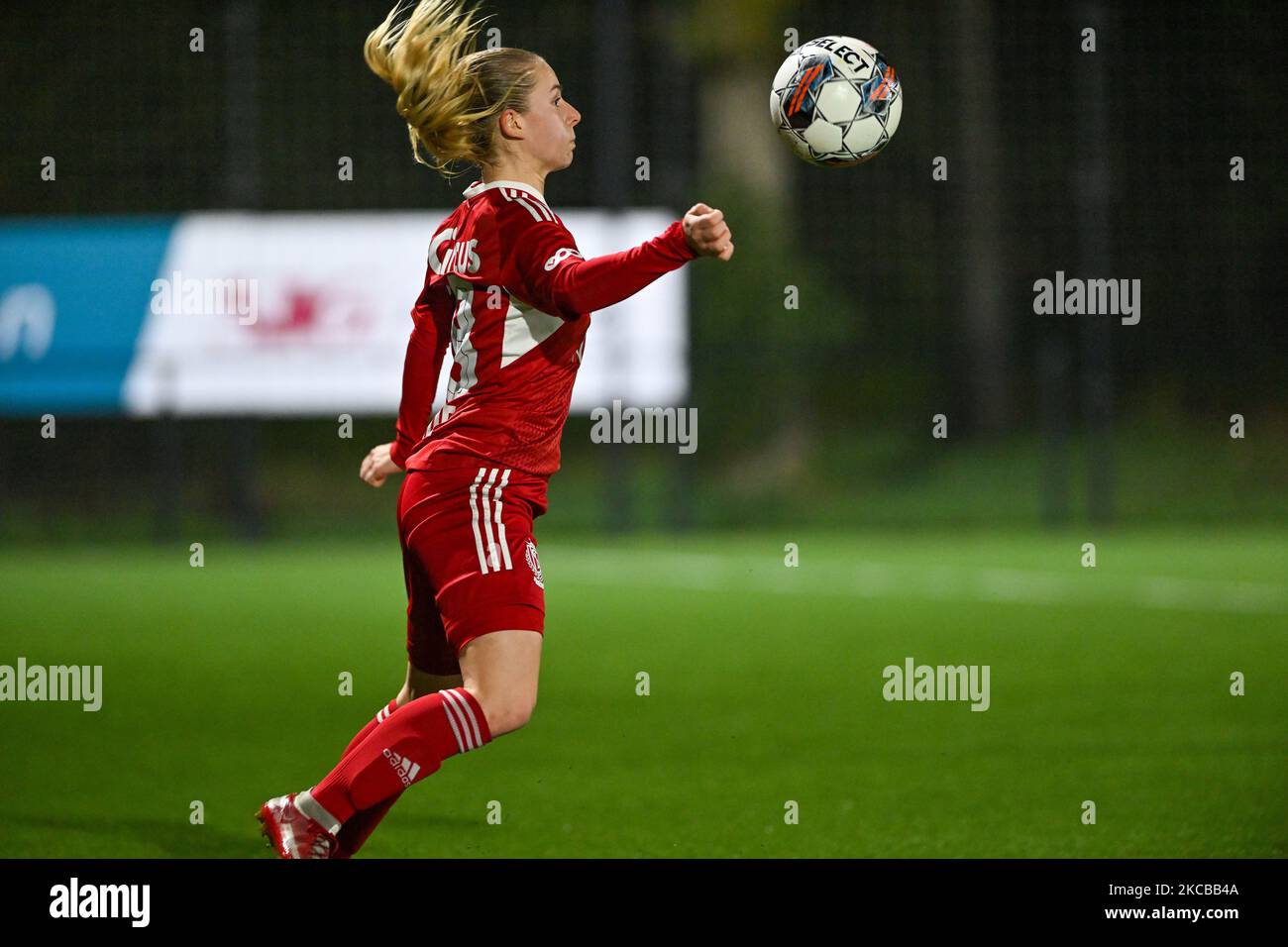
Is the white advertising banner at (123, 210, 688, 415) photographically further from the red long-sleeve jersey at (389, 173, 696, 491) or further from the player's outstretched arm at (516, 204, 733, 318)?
the player's outstretched arm at (516, 204, 733, 318)

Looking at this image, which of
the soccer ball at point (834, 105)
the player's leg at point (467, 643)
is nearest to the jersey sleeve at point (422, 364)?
the player's leg at point (467, 643)

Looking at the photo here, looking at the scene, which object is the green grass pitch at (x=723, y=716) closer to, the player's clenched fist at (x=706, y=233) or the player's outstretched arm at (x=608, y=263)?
the player's outstretched arm at (x=608, y=263)

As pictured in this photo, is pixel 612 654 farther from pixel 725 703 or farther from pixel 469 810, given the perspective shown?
pixel 469 810

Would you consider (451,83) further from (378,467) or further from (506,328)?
(378,467)

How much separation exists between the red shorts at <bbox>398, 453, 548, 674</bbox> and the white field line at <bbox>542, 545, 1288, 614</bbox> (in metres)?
6.81

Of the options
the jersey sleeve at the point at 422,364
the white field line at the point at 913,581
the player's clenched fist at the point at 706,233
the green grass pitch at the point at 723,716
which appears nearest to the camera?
the player's clenched fist at the point at 706,233

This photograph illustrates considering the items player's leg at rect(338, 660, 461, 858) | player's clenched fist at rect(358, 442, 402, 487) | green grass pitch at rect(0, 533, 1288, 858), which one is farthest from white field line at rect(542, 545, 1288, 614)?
player's leg at rect(338, 660, 461, 858)

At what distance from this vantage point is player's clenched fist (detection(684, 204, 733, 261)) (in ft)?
12.2

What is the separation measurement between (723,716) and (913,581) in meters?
5.19

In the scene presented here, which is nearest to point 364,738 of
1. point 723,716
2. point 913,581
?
point 723,716

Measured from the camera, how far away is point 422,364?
4434 mm

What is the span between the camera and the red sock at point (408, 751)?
385 cm

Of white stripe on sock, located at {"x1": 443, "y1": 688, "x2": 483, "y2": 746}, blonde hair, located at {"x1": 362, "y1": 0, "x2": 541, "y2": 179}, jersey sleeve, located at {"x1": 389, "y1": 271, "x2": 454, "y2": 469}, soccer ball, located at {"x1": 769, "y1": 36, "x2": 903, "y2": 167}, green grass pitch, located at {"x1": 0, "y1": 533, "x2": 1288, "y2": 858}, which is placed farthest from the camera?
green grass pitch, located at {"x1": 0, "y1": 533, "x2": 1288, "y2": 858}

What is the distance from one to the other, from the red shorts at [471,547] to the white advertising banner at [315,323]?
34.8ft
